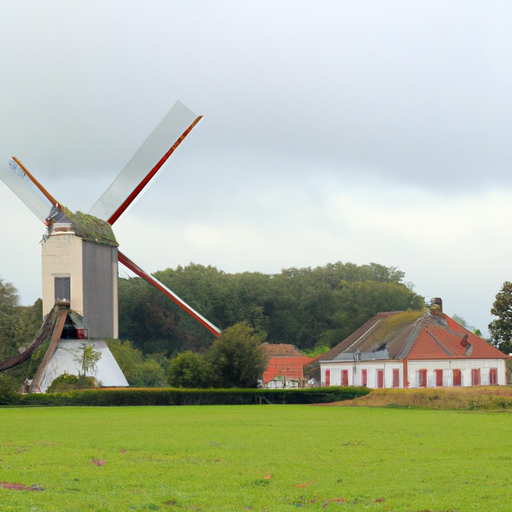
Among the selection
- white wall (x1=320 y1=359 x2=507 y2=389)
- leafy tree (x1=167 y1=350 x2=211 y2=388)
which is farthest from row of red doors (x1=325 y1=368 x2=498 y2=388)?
leafy tree (x1=167 y1=350 x2=211 y2=388)

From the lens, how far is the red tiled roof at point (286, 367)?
74.2 metres

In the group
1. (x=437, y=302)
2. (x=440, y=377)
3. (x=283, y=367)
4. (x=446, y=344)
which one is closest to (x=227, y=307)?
(x=283, y=367)

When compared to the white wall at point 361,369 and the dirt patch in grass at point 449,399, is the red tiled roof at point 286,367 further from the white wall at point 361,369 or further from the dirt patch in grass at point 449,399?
the dirt patch in grass at point 449,399

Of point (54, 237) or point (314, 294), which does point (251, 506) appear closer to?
point (54, 237)

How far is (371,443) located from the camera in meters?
20.0

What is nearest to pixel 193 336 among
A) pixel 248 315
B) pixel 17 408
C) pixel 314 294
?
pixel 248 315

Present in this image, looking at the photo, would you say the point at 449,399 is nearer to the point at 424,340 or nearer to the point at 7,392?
the point at 424,340

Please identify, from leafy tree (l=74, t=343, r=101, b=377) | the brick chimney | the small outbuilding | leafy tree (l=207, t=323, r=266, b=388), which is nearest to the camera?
leafy tree (l=74, t=343, r=101, b=377)

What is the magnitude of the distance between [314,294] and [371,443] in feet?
231

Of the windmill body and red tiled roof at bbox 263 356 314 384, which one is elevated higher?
the windmill body

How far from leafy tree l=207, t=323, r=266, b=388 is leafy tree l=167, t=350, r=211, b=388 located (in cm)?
53

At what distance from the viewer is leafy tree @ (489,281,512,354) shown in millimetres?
58844

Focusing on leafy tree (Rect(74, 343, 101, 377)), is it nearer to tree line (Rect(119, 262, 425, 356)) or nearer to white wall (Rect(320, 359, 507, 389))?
white wall (Rect(320, 359, 507, 389))

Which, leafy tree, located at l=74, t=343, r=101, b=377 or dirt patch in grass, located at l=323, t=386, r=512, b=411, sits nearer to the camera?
dirt patch in grass, located at l=323, t=386, r=512, b=411
